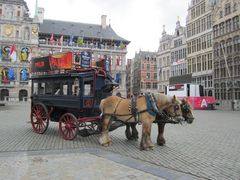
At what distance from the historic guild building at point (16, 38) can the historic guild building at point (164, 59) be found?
2782 cm

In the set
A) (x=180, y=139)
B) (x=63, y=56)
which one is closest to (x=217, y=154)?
(x=180, y=139)

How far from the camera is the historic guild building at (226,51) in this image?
4044 cm

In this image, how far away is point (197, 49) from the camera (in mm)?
51000

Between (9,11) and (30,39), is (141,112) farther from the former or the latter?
(9,11)

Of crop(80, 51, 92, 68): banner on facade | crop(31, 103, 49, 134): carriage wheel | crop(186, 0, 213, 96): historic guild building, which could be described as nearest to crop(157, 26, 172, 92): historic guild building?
crop(186, 0, 213, 96): historic guild building

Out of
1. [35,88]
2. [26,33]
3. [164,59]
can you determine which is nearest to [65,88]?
[35,88]

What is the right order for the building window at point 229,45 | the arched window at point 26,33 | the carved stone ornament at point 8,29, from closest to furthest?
the building window at point 229,45, the carved stone ornament at point 8,29, the arched window at point 26,33

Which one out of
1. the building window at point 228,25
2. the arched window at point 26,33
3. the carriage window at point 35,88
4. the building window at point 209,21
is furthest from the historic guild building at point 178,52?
the carriage window at point 35,88

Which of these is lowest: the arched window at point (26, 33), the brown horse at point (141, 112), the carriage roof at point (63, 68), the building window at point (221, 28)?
the brown horse at point (141, 112)

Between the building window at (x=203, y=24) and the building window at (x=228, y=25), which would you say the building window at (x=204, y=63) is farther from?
the building window at (x=228, y=25)

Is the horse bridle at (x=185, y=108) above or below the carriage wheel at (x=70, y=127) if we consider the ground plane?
above

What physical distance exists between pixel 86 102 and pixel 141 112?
218 centimetres

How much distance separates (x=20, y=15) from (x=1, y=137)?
62.5 metres

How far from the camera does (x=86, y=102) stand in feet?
31.1
